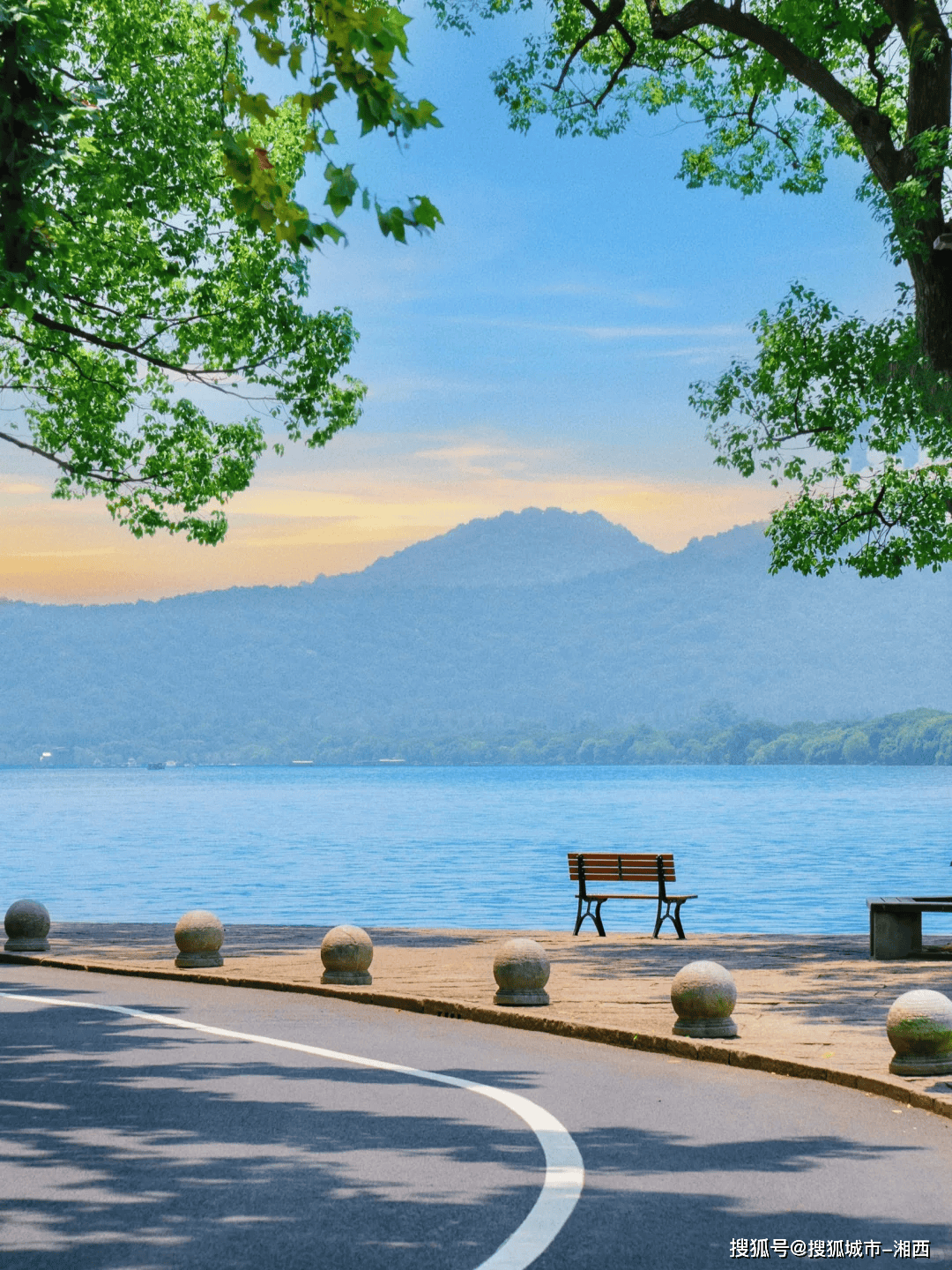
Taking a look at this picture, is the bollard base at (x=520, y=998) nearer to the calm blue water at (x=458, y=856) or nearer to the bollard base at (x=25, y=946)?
the bollard base at (x=25, y=946)

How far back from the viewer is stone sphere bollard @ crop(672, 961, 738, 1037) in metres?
11.3

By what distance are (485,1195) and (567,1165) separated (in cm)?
77

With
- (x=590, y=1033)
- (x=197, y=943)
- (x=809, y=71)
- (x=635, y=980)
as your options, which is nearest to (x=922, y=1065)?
(x=590, y=1033)

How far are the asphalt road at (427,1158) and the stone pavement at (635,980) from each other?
28 cm

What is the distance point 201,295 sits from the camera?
2452 centimetres

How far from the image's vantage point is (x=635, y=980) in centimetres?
1523

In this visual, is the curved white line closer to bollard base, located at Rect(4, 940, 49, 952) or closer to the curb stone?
the curb stone

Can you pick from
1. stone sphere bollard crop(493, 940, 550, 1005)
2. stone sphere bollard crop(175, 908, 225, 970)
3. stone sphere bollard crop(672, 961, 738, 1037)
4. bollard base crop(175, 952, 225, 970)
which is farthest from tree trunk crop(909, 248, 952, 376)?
bollard base crop(175, 952, 225, 970)

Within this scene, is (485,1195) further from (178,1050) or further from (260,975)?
(260,975)

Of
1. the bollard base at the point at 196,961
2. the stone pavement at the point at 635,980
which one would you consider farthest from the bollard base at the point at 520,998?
the bollard base at the point at 196,961

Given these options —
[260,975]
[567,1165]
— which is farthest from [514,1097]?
[260,975]

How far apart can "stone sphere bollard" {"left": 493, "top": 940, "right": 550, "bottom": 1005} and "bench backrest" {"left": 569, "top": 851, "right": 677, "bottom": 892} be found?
847 centimetres

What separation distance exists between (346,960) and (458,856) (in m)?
59.0

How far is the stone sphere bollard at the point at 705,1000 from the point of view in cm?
1133
